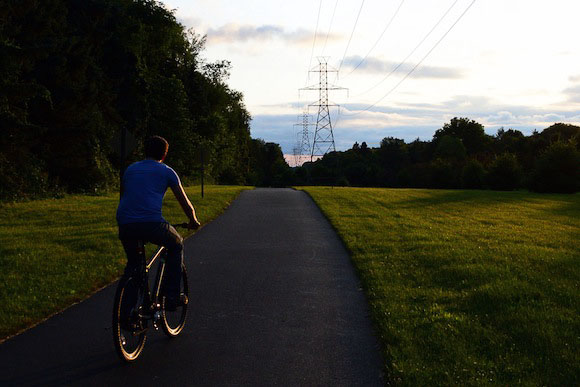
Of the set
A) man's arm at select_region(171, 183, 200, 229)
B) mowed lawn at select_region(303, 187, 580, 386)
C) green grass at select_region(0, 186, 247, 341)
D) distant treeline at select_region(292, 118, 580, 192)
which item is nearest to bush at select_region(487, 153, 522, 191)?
distant treeline at select_region(292, 118, 580, 192)

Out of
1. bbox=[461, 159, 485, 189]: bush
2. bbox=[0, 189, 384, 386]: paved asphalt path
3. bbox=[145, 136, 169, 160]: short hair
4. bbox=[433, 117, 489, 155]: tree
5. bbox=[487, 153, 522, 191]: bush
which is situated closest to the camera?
bbox=[0, 189, 384, 386]: paved asphalt path

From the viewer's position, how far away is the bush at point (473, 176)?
5248 centimetres

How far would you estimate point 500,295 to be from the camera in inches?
292

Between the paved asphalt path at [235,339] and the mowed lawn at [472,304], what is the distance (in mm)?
374

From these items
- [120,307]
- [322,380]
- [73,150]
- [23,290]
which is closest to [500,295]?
[322,380]

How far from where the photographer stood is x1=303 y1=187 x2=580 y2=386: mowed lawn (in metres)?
4.73

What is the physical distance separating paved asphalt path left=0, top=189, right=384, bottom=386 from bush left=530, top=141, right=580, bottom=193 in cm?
3961

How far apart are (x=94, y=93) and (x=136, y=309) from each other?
28.1 meters

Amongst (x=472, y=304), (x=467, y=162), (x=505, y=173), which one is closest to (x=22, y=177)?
(x=472, y=304)

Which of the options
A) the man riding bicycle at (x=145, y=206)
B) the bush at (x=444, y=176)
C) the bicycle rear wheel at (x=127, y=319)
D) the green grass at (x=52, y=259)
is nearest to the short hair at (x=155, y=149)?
the man riding bicycle at (x=145, y=206)

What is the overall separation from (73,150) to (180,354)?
26878 millimetres

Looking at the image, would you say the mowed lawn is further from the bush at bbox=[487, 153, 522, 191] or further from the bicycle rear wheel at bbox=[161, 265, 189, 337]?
the bush at bbox=[487, 153, 522, 191]

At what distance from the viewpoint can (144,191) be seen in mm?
4766

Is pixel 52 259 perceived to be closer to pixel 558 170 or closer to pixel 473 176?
pixel 558 170
